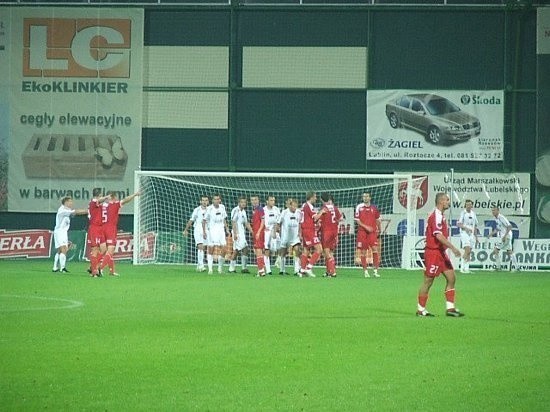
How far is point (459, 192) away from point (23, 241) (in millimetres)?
14593

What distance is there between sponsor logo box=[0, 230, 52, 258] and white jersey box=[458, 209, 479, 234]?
45.3 ft

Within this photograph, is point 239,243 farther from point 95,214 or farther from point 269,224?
point 95,214

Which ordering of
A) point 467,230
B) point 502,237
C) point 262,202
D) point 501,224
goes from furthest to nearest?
point 262,202 < point 502,237 < point 501,224 < point 467,230

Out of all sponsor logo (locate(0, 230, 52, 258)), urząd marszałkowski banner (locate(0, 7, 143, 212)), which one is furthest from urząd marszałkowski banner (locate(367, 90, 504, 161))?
sponsor logo (locate(0, 230, 52, 258))

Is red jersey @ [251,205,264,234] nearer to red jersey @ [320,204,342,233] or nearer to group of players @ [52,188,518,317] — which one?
group of players @ [52,188,518,317]

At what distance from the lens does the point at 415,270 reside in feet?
125

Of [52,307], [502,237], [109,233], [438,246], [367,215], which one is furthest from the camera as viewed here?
[502,237]

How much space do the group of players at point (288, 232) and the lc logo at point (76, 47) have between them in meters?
8.69

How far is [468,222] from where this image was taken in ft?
123

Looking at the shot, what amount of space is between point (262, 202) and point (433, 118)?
6.32 m

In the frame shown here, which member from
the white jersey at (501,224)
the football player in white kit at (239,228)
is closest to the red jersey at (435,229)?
the football player in white kit at (239,228)

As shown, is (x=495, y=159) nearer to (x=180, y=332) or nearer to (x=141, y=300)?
(x=141, y=300)

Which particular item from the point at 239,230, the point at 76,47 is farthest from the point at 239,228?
the point at 76,47

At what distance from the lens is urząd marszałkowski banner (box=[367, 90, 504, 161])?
41094mm
